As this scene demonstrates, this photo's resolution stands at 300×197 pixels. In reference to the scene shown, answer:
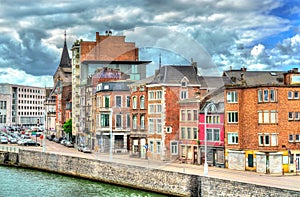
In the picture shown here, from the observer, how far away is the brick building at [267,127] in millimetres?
47719

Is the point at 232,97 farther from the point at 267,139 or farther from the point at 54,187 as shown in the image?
the point at 54,187

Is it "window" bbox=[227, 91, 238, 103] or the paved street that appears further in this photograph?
"window" bbox=[227, 91, 238, 103]

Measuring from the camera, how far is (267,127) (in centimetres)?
4862

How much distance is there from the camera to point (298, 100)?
160 ft

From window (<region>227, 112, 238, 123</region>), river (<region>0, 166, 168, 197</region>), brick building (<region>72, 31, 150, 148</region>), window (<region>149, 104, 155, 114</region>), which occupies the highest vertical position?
brick building (<region>72, 31, 150, 148</region>)

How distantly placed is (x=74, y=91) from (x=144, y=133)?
121ft

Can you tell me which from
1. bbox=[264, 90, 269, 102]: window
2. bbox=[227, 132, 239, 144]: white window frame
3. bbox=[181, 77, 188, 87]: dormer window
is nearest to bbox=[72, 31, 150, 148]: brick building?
bbox=[227, 132, 239, 144]: white window frame

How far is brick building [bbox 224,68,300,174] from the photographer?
47.7 meters

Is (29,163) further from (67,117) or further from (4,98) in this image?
(4,98)

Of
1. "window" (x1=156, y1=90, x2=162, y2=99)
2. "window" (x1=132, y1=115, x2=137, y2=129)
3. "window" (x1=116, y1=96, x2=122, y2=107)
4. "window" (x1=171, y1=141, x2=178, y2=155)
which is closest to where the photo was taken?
"window" (x1=171, y1=141, x2=178, y2=155)

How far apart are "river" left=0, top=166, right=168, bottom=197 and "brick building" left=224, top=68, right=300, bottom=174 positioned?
33.2 ft

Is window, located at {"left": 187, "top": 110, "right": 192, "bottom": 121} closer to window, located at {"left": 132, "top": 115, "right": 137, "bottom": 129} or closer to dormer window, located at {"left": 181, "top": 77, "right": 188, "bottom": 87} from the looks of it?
window, located at {"left": 132, "top": 115, "right": 137, "bottom": 129}

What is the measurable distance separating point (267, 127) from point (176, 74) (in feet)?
46.0

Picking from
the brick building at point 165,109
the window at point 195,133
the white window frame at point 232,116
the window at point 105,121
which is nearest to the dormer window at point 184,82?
the brick building at point 165,109
